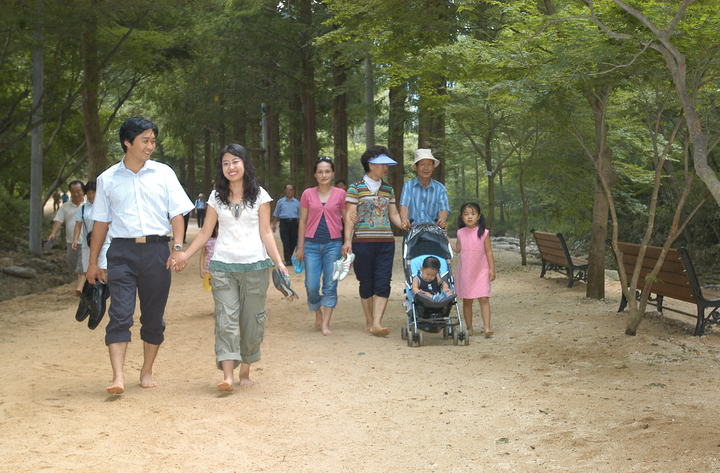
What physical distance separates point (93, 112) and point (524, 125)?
10.4 metres

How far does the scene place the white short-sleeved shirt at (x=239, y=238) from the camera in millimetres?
5508

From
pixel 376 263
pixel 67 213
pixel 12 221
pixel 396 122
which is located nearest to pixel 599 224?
pixel 376 263

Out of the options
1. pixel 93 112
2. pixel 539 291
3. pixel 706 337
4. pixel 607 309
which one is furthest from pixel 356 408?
pixel 93 112

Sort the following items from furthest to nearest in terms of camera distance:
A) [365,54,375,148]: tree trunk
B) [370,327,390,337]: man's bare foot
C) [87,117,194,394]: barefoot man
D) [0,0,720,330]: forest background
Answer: [365,54,375,148]: tree trunk, [370,327,390,337]: man's bare foot, [0,0,720,330]: forest background, [87,117,194,394]: barefoot man

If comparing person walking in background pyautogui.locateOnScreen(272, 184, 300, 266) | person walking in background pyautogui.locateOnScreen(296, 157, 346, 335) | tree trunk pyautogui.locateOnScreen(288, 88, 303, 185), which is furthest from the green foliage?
person walking in background pyautogui.locateOnScreen(296, 157, 346, 335)

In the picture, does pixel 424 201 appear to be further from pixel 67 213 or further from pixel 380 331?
pixel 67 213

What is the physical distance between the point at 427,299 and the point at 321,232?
158cm

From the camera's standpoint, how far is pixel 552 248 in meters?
13.6

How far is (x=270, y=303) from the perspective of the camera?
11.3 meters

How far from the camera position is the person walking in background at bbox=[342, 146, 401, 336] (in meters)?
7.93

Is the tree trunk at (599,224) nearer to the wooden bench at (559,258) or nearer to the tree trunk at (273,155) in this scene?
the wooden bench at (559,258)

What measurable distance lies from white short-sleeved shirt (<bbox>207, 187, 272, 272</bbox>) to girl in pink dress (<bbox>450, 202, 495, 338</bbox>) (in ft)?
9.73

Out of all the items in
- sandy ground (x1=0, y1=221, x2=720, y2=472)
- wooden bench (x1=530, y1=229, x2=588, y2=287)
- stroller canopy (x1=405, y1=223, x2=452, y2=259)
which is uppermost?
stroller canopy (x1=405, y1=223, x2=452, y2=259)

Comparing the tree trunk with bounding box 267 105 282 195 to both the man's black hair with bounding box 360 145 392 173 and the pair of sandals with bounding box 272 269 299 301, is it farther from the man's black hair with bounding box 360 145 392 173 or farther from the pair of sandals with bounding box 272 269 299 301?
the pair of sandals with bounding box 272 269 299 301
